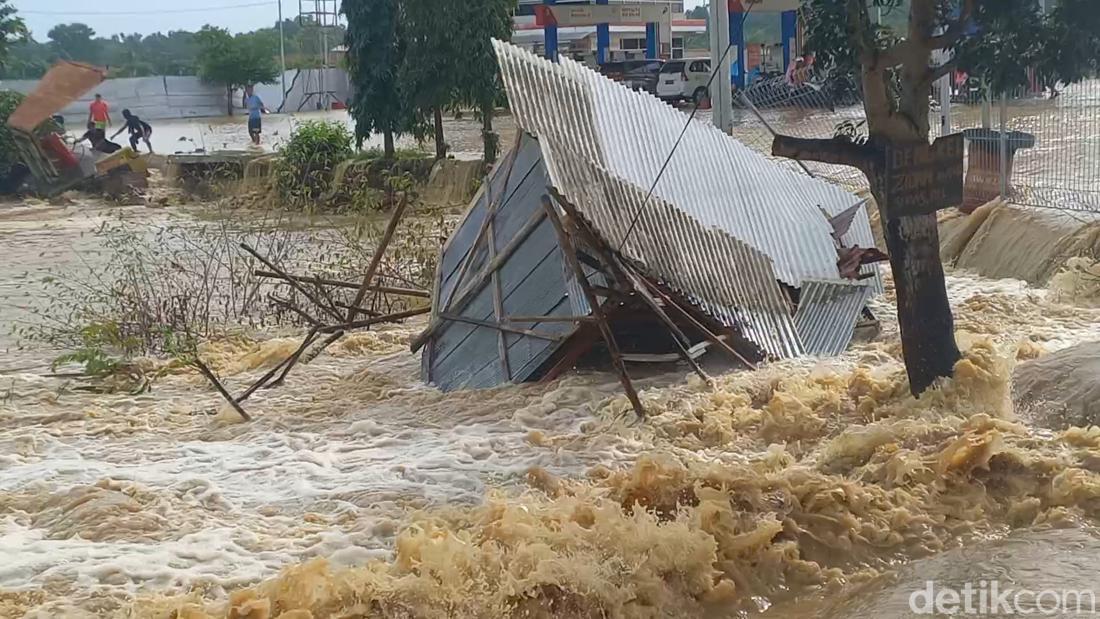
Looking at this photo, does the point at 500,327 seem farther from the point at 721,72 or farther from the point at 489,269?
the point at 721,72

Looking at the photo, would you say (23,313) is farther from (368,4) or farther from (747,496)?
(368,4)

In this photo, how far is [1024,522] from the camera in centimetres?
598

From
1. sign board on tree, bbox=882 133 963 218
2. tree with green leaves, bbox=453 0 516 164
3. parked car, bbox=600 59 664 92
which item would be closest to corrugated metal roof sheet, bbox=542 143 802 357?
sign board on tree, bbox=882 133 963 218

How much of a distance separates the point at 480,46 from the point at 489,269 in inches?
484

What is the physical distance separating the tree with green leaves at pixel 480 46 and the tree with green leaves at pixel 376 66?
143 cm

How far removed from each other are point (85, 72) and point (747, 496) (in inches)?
955

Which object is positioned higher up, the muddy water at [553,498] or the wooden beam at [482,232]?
the wooden beam at [482,232]

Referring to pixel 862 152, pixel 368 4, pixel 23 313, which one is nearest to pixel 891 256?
pixel 862 152

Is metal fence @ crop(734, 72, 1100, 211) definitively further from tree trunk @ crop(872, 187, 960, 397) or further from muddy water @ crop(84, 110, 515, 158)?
muddy water @ crop(84, 110, 515, 158)

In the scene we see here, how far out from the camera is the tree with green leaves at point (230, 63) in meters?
54.9

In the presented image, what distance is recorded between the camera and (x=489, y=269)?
29.0 feet

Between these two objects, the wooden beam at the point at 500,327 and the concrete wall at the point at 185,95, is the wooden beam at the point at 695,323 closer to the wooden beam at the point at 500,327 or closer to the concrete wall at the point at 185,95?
the wooden beam at the point at 500,327

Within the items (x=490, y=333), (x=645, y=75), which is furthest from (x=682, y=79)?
(x=490, y=333)

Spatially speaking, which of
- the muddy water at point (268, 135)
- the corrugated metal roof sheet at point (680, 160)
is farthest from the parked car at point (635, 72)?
the corrugated metal roof sheet at point (680, 160)
